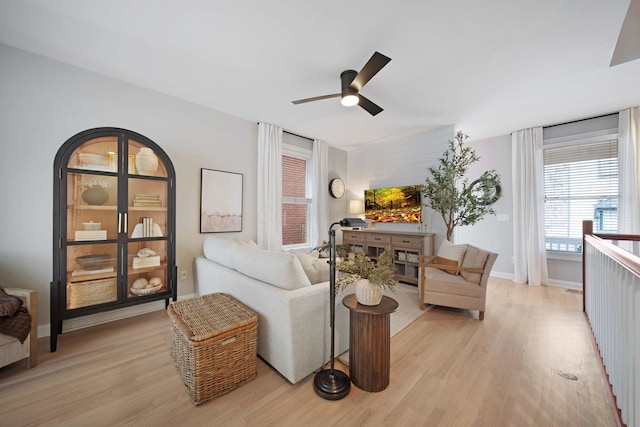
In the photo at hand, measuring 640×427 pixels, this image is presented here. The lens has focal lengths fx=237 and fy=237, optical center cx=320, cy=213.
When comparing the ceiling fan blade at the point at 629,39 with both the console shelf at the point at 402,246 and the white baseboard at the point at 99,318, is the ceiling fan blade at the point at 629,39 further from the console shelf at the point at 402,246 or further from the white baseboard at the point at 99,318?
the white baseboard at the point at 99,318

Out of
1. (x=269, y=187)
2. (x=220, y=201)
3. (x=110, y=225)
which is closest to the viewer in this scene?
(x=110, y=225)

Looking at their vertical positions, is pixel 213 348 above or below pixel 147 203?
below

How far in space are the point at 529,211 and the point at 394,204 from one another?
2.24 m

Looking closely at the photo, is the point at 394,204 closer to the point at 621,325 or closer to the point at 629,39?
the point at 629,39

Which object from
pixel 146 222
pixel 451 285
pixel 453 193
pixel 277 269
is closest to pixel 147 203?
pixel 146 222

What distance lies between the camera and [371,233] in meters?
4.57

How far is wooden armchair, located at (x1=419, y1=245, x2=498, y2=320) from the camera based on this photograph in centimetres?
272

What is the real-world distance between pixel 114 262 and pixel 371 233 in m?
3.77

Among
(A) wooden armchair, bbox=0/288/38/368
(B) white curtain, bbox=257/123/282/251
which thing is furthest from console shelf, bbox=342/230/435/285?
(A) wooden armchair, bbox=0/288/38/368

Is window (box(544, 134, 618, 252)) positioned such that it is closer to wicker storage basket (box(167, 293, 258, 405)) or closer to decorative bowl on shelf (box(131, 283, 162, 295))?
wicker storage basket (box(167, 293, 258, 405))

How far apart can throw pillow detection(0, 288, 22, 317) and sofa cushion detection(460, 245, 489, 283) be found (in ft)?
13.7

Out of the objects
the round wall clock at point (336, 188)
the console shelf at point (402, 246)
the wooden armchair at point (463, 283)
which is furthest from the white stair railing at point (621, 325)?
the round wall clock at point (336, 188)

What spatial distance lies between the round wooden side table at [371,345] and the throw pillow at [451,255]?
1848 millimetres

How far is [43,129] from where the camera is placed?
2316 mm
